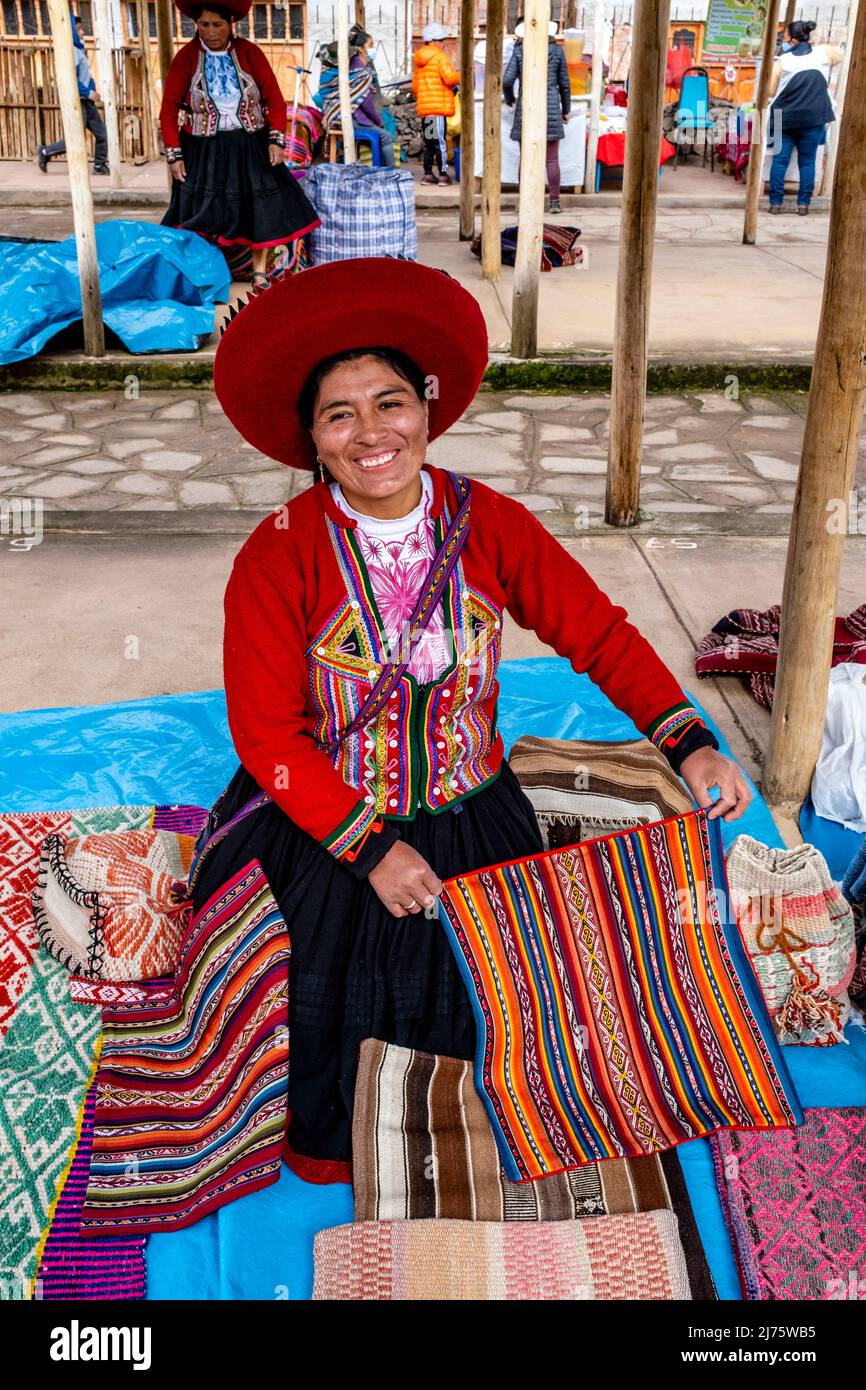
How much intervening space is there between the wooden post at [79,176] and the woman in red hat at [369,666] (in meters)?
4.52

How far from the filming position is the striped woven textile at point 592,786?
2711 millimetres

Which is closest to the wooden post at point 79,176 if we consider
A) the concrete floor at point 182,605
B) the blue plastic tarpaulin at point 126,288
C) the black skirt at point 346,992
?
the blue plastic tarpaulin at point 126,288

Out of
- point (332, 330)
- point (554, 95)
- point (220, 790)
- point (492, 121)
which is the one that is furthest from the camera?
point (554, 95)

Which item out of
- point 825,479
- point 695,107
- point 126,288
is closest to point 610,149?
point 695,107

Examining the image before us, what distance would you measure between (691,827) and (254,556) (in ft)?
2.91

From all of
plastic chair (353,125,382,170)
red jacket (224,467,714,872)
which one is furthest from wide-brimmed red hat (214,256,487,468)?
plastic chair (353,125,382,170)

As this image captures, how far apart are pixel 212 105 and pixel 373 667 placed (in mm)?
6013

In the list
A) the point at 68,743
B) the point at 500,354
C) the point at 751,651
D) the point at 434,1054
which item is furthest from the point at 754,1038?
the point at 500,354

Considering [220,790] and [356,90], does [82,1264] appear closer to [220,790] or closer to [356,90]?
[220,790]

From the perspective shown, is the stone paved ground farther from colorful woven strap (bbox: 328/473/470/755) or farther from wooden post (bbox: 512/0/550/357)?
colorful woven strap (bbox: 328/473/470/755)

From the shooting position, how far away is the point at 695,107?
1467 cm

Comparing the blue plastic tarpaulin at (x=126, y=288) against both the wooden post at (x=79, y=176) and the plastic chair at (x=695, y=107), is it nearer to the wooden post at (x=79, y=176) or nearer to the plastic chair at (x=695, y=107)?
the wooden post at (x=79, y=176)

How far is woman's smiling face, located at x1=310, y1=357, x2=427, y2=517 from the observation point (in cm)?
204
